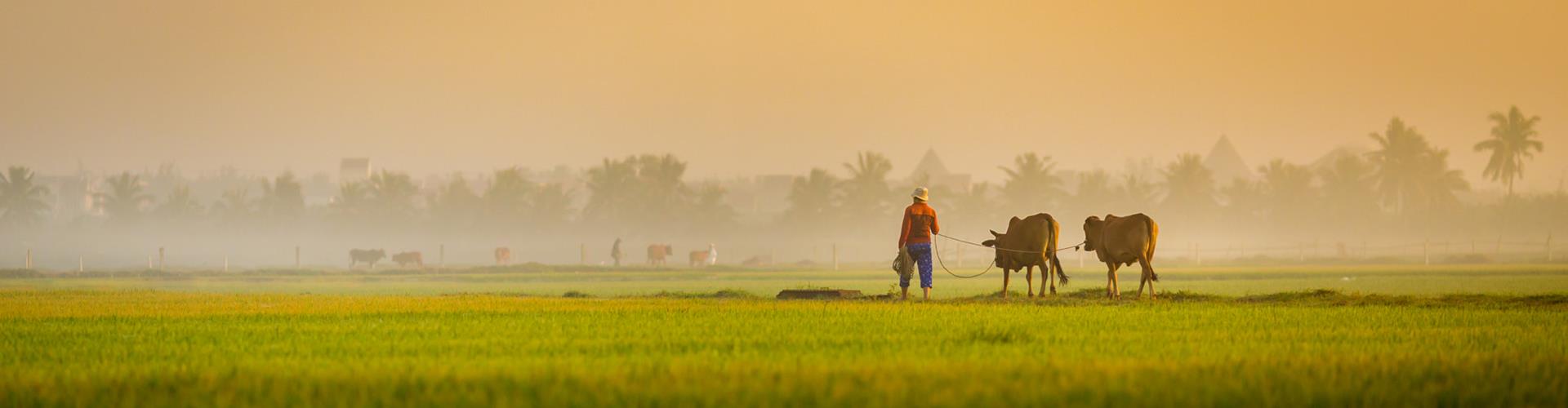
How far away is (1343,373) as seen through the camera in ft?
41.7

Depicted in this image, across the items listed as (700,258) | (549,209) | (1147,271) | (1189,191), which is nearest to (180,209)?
(549,209)

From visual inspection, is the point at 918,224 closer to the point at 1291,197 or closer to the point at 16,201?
the point at 1291,197

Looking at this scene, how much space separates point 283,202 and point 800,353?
126458 mm

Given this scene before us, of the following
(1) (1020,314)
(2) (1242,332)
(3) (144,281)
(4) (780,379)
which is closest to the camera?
(4) (780,379)

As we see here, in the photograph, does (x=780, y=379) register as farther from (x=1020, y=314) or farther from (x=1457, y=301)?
(x=1457, y=301)

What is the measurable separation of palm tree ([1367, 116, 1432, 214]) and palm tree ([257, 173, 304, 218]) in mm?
89881

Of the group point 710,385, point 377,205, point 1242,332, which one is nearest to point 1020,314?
point 1242,332

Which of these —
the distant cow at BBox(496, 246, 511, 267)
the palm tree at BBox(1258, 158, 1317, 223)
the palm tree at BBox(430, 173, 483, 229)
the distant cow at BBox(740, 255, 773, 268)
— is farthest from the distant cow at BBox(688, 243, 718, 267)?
the palm tree at BBox(1258, 158, 1317, 223)

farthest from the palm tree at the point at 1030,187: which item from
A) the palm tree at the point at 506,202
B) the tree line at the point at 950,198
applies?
the palm tree at the point at 506,202

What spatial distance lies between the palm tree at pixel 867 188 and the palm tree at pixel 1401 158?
134ft

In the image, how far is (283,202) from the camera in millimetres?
134250

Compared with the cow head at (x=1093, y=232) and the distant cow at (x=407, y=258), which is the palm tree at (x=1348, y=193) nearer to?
the distant cow at (x=407, y=258)

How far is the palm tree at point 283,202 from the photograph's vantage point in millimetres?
133125

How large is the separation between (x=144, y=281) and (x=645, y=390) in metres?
52.6
